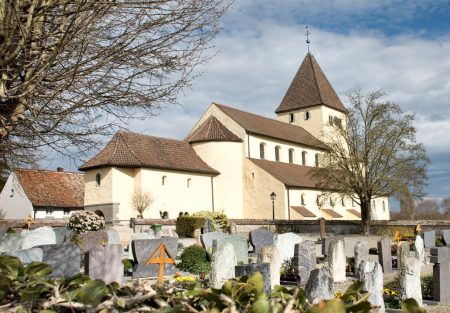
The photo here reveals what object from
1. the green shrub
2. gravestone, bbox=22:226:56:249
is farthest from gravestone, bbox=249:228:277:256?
gravestone, bbox=22:226:56:249

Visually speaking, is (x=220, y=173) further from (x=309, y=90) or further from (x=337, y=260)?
(x=337, y=260)

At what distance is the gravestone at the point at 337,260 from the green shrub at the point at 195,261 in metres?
3.55

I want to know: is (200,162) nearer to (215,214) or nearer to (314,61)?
(215,214)

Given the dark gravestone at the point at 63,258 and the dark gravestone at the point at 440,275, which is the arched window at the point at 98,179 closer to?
the dark gravestone at the point at 63,258

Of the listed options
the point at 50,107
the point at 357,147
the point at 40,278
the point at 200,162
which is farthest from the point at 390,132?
the point at 40,278

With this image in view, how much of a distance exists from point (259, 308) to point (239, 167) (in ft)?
130

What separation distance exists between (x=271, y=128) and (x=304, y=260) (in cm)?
3681

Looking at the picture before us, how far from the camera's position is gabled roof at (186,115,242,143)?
138ft

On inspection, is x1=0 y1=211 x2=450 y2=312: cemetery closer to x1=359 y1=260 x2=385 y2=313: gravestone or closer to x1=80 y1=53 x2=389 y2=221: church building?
x1=359 y1=260 x2=385 y2=313: gravestone

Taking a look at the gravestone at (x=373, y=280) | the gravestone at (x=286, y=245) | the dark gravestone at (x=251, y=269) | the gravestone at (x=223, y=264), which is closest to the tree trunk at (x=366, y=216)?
the gravestone at (x=286, y=245)

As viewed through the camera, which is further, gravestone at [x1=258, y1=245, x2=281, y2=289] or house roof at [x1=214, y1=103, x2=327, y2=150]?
house roof at [x1=214, y1=103, x2=327, y2=150]

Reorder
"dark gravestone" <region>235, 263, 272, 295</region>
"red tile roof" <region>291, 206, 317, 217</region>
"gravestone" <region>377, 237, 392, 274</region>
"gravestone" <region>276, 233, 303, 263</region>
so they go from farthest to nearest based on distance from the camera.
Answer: "red tile roof" <region>291, 206, 317, 217</region>
"gravestone" <region>276, 233, 303, 263</region>
"gravestone" <region>377, 237, 392, 274</region>
"dark gravestone" <region>235, 263, 272, 295</region>

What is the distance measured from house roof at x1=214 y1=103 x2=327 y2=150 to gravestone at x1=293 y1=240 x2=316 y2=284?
31361 mm

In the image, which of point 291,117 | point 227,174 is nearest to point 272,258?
point 227,174
